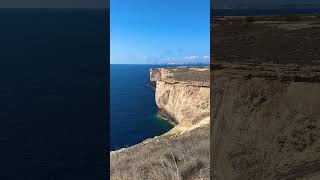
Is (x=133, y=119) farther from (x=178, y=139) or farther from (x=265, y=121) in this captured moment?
(x=265, y=121)

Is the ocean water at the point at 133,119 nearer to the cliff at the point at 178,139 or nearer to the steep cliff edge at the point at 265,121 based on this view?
the cliff at the point at 178,139

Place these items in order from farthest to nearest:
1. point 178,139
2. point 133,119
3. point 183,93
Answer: point 133,119
point 183,93
point 178,139

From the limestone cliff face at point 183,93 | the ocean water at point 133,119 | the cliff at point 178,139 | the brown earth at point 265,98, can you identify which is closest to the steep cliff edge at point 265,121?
the brown earth at point 265,98

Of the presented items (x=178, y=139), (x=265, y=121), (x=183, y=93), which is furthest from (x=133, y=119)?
(x=265, y=121)

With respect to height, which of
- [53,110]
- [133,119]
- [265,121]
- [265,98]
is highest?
[265,98]

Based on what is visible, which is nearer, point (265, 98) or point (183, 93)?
point (265, 98)

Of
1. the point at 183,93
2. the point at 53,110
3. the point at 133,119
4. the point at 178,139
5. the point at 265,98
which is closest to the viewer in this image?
the point at 265,98

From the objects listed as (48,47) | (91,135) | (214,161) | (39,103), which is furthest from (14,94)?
(214,161)
